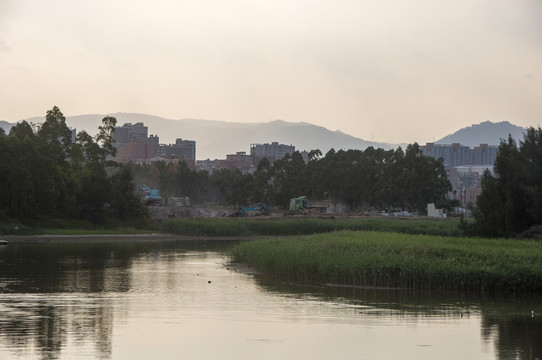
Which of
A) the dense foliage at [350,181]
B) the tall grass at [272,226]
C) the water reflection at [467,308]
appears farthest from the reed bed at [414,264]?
the dense foliage at [350,181]

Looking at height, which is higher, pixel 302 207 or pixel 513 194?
pixel 513 194

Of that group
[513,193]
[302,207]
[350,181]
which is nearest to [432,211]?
[350,181]

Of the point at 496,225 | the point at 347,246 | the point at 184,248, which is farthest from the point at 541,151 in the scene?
the point at 184,248

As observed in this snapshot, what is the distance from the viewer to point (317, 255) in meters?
45.5

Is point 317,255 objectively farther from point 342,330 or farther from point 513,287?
point 342,330

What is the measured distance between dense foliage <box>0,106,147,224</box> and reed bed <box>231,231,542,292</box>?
1893 inches

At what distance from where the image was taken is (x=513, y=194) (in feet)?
188

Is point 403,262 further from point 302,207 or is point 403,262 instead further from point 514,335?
point 302,207

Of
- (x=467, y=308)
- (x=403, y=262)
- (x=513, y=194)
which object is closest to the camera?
(x=467, y=308)

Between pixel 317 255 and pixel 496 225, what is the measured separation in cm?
1841

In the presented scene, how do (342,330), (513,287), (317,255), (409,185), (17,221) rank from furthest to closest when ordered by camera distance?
(409,185) → (17,221) → (317,255) → (513,287) → (342,330)

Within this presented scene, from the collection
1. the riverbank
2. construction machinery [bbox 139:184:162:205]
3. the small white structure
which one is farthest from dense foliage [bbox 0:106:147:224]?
the small white structure

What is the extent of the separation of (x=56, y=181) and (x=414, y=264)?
210 feet

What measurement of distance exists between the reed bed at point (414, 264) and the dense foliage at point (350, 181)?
282ft
